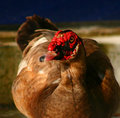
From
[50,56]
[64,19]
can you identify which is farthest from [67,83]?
[64,19]

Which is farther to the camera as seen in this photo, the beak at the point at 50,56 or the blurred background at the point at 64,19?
the blurred background at the point at 64,19

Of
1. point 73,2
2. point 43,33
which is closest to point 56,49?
point 43,33

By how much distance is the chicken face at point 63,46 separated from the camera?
0.88 m

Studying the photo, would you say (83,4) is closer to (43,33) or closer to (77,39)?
(43,33)

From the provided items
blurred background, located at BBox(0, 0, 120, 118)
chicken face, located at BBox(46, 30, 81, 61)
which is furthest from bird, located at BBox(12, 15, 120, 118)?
blurred background, located at BBox(0, 0, 120, 118)

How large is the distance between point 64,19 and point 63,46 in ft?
2.92

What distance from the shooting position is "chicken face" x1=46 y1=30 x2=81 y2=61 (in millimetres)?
879

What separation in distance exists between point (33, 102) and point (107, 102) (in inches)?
12.1

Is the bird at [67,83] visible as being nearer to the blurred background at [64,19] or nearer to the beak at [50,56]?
the beak at [50,56]

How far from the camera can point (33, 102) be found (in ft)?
3.42

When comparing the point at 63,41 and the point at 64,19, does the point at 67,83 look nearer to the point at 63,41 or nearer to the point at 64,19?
the point at 63,41

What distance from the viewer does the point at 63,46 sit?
90 centimetres

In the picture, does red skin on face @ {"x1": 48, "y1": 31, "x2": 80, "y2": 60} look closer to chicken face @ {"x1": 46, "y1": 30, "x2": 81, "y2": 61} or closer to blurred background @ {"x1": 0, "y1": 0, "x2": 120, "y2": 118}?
chicken face @ {"x1": 46, "y1": 30, "x2": 81, "y2": 61}

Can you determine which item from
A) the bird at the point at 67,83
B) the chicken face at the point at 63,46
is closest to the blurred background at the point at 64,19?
the bird at the point at 67,83
